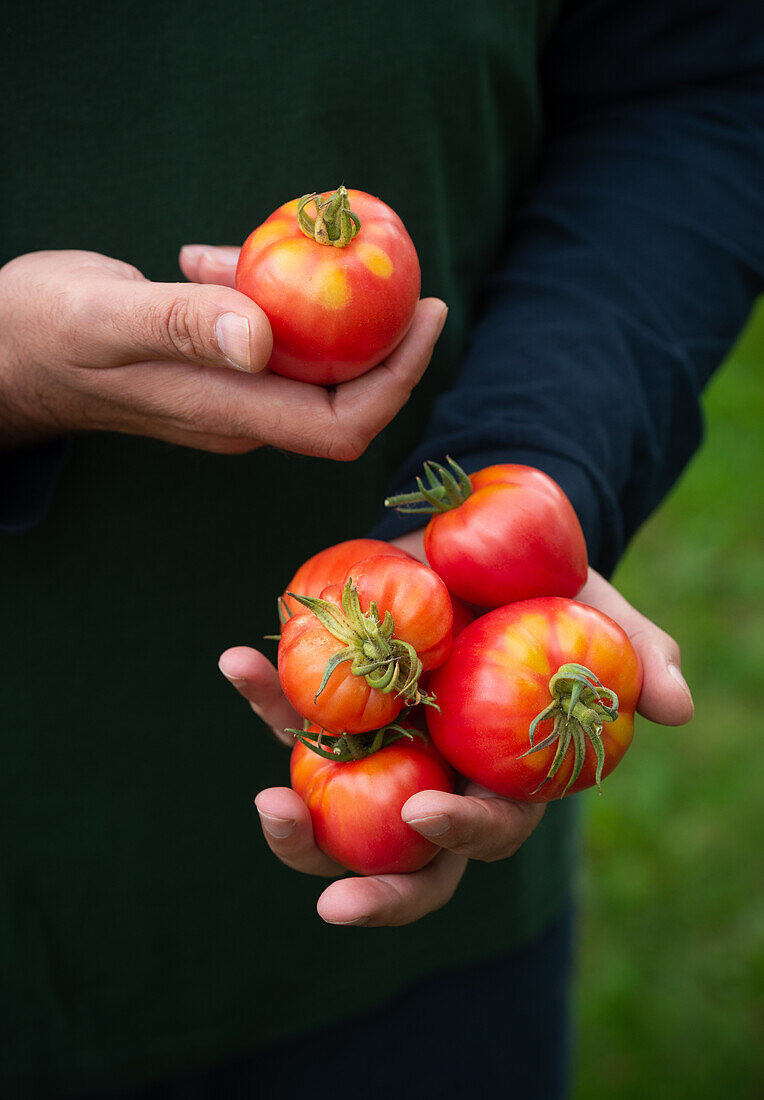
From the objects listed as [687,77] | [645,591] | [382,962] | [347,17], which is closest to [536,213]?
[687,77]

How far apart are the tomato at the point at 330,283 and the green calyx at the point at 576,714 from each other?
Result: 0.54 m

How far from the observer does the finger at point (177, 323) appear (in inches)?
47.5

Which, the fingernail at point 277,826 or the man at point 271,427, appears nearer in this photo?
the fingernail at point 277,826

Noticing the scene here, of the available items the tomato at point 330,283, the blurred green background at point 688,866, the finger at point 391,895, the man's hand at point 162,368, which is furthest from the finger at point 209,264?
the blurred green background at point 688,866

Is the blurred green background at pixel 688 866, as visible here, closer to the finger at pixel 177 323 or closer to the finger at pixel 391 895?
the finger at pixel 391 895

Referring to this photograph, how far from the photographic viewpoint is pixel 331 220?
4.33ft

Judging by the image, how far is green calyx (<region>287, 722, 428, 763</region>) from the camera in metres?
1.31

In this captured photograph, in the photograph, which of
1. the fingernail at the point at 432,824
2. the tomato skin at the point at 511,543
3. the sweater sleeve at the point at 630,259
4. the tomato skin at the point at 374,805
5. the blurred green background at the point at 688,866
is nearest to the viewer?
the fingernail at the point at 432,824

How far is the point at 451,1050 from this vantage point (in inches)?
78.4

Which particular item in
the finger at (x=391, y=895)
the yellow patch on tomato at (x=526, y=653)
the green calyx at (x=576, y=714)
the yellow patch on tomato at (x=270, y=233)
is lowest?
the finger at (x=391, y=895)

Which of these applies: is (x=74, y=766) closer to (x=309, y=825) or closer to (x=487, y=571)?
(x=309, y=825)

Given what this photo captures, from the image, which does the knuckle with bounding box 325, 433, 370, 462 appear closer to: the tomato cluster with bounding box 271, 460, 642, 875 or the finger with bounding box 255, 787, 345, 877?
the tomato cluster with bounding box 271, 460, 642, 875

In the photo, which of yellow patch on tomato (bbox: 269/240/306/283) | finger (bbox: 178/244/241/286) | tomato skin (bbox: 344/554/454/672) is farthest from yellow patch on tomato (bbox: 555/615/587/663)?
finger (bbox: 178/244/241/286)

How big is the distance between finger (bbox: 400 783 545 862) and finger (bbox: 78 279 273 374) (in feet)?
1.98
